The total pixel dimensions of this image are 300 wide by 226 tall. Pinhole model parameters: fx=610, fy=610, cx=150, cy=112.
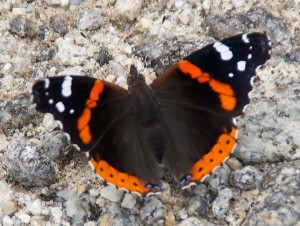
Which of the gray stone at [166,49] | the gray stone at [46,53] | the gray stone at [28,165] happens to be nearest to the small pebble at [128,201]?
the gray stone at [28,165]

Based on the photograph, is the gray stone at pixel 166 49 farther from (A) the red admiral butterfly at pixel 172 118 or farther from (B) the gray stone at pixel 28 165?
(B) the gray stone at pixel 28 165

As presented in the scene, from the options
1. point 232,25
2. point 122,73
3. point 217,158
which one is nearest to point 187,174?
point 217,158

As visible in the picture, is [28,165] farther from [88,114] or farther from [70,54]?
[70,54]

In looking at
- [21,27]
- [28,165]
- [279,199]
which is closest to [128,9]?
[21,27]

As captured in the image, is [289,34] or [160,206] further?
[289,34]

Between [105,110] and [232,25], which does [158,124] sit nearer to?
[105,110]

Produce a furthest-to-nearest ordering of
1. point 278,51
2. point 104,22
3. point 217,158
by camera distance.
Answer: point 104,22, point 278,51, point 217,158
